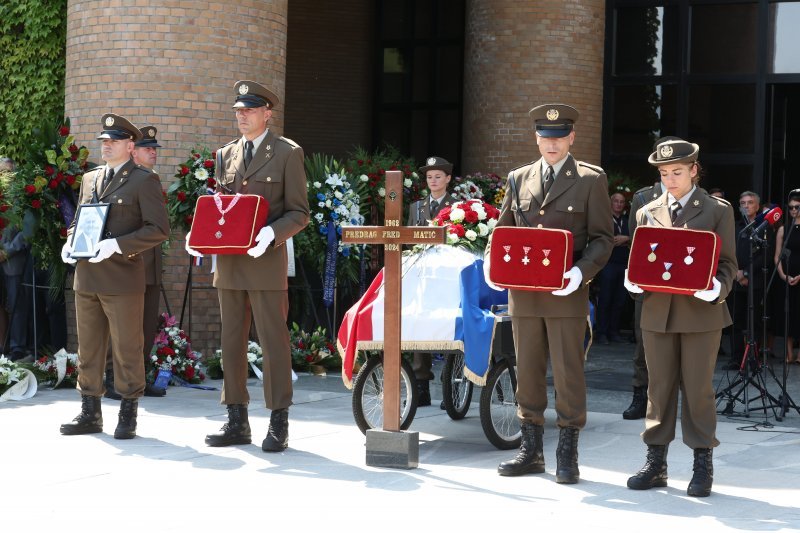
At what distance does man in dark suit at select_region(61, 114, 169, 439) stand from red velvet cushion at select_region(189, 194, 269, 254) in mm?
647

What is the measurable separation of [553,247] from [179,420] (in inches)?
127

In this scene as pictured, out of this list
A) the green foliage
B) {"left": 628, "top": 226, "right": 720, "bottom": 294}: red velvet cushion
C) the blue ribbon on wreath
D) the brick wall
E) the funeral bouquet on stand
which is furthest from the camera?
the brick wall

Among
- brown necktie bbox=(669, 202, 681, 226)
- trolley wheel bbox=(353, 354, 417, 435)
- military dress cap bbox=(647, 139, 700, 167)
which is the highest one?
military dress cap bbox=(647, 139, 700, 167)

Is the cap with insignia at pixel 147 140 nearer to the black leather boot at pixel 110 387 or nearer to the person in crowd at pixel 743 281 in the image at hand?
the black leather boot at pixel 110 387

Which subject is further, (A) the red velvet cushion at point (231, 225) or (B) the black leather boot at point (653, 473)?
(A) the red velvet cushion at point (231, 225)

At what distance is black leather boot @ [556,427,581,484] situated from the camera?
6473 millimetres

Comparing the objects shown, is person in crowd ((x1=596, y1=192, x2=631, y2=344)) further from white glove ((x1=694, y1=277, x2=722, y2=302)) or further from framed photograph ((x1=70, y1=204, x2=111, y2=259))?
white glove ((x1=694, y1=277, x2=722, y2=302))

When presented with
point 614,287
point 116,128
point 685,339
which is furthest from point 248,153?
point 614,287

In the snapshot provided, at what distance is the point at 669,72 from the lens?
17359 millimetres

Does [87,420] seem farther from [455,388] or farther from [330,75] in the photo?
[330,75]

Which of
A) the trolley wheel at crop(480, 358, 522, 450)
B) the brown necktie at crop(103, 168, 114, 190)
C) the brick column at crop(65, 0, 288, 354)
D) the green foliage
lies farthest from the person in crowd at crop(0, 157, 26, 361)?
the trolley wheel at crop(480, 358, 522, 450)

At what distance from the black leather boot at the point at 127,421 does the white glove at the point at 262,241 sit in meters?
1.37

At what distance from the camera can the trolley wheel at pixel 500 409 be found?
293 inches

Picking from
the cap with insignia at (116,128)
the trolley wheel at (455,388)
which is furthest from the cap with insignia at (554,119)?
the cap with insignia at (116,128)
